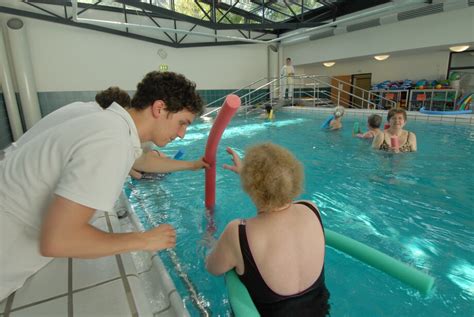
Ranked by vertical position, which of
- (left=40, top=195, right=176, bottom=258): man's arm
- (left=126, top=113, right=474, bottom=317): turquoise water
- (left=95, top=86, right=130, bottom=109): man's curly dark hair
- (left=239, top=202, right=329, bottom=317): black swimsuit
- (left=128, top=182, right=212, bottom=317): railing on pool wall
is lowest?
(left=126, top=113, right=474, bottom=317): turquoise water

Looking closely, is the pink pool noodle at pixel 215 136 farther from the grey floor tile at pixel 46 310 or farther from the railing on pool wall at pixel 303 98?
the railing on pool wall at pixel 303 98

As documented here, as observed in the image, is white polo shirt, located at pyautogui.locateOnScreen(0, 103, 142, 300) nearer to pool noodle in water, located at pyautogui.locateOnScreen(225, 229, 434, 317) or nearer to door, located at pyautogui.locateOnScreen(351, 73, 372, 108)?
pool noodle in water, located at pyautogui.locateOnScreen(225, 229, 434, 317)

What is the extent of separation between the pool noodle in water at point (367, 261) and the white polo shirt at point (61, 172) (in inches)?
23.0

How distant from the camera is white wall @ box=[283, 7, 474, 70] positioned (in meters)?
→ 7.21

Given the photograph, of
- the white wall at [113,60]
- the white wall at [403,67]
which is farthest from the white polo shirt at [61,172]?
the white wall at [403,67]

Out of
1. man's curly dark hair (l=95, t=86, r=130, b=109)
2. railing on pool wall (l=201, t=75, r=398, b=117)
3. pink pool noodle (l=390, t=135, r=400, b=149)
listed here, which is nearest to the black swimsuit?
man's curly dark hair (l=95, t=86, r=130, b=109)

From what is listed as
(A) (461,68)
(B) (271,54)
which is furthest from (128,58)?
(A) (461,68)

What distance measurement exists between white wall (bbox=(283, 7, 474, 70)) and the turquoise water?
409 centimetres

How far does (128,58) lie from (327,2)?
7.40 metres

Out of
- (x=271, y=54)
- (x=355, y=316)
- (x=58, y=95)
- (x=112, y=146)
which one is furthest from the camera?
(x=271, y=54)

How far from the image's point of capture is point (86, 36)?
909 centimetres

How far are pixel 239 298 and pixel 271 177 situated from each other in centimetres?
48

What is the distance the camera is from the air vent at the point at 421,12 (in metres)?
6.95

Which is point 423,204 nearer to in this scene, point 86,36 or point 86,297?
point 86,297
